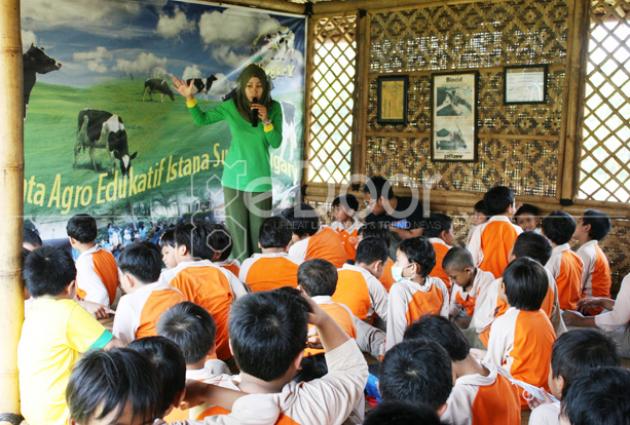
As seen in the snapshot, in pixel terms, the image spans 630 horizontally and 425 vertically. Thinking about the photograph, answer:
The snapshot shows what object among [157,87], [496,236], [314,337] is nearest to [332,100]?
[157,87]

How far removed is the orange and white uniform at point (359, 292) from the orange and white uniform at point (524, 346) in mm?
856

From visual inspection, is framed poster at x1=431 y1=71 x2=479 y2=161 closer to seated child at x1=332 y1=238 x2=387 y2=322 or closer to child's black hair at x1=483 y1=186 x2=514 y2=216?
child's black hair at x1=483 y1=186 x2=514 y2=216

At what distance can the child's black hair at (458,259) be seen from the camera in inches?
141

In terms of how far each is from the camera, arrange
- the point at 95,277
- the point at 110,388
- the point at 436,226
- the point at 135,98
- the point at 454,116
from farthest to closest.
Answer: the point at 454,116, the point at 135,98, the point at 436,226, the point at 95,277, the point at 110,388

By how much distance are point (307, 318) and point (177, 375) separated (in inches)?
12.7

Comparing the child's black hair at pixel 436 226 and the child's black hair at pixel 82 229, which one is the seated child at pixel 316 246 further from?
the child's black hair at pixel 82 229

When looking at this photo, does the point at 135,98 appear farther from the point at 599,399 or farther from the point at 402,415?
the point at 402,415

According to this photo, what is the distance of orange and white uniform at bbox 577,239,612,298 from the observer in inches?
171

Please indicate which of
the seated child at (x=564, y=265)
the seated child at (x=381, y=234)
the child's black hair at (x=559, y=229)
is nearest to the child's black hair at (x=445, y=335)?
the seated child at (x=381, y=234)

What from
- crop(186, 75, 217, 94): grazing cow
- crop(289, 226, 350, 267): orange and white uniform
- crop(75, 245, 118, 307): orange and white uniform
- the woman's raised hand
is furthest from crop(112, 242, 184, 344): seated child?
crop(186, 75, 217, 94): grazing cow

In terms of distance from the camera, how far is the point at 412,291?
3.09m

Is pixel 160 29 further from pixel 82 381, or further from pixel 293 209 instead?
pixel 82 381

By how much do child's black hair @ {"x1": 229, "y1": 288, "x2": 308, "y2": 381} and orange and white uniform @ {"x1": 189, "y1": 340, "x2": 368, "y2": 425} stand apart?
2.4 inches

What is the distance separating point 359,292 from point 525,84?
3029 mm
